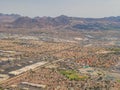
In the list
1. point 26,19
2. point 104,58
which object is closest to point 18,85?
point 104,58

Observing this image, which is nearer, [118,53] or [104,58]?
[104,58]

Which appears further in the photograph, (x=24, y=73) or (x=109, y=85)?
(x=24, y=73)

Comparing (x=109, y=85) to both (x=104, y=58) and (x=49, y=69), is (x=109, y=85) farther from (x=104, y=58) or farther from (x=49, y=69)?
(x=104, y=58)

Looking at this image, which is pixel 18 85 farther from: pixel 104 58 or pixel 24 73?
pixel 104 58

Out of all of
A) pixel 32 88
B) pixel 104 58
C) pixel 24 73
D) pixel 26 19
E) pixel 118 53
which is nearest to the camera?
pixel 32 88

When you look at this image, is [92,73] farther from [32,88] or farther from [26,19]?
[26,19]

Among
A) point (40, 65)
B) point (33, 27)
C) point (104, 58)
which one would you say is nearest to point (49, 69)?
point (40, 65)

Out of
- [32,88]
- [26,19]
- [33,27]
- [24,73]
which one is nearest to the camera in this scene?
[32,88]

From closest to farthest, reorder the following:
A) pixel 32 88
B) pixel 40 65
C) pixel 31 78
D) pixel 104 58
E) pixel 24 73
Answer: pixel 32 88 → pixel 31 78 → pixel 24 73 → pixel 40 65 → pixel 104 58

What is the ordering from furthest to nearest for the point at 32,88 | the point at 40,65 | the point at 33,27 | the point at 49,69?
the point at 33,27 → the point at 40,65 → the point at 49,69 → the point at 32,88
